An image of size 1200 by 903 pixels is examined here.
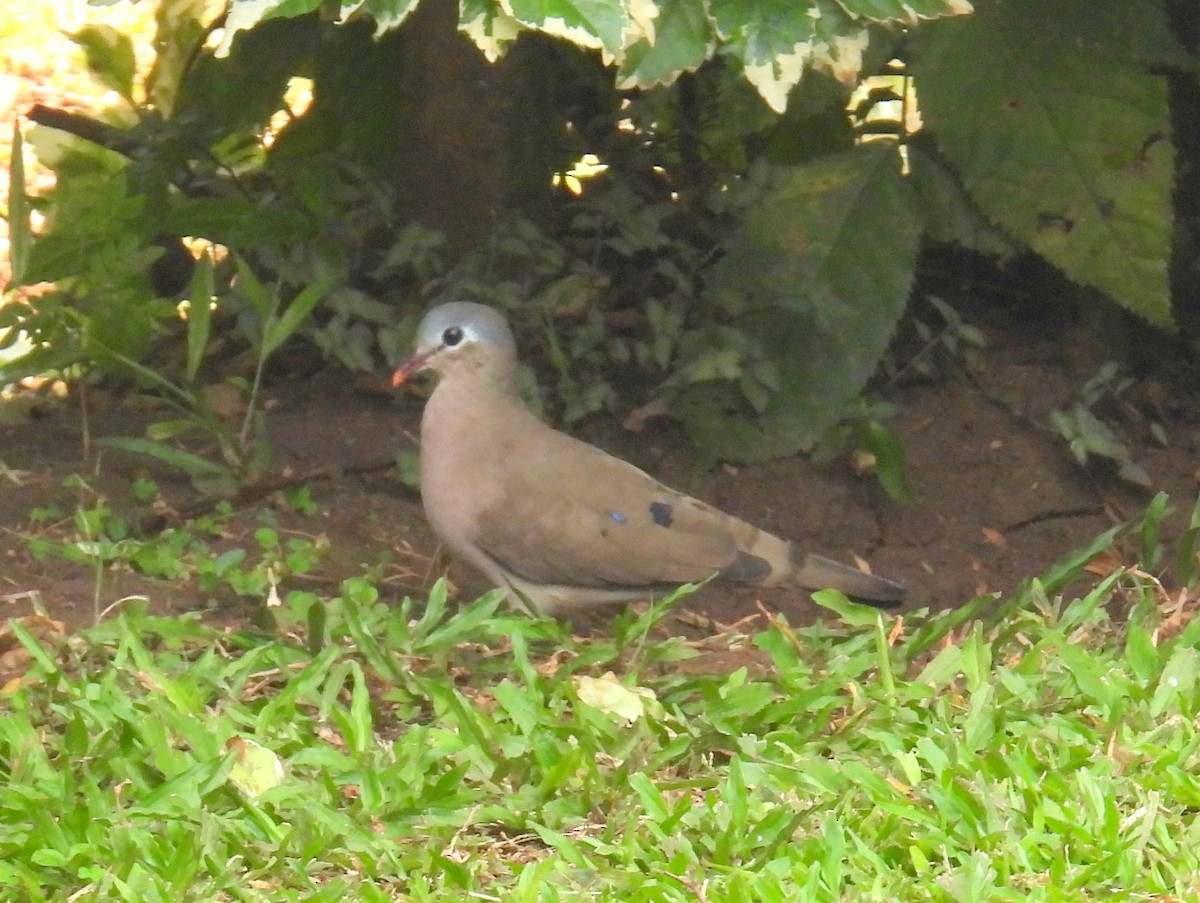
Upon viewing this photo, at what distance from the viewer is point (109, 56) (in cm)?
541

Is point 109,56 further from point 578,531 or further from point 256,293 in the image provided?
point 578,531

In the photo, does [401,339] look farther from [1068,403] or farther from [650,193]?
[1068,403]

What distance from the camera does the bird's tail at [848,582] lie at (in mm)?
4125

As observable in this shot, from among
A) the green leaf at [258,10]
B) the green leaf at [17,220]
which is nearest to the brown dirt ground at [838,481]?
the green leaf at [17,220]

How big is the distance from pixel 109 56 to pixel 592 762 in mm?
3223

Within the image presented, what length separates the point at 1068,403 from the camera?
520 centimetres

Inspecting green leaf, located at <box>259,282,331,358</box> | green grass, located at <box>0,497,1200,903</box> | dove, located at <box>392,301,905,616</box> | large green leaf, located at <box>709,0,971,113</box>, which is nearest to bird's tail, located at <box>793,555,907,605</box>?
dove, located at <box>392,301,905,616</box>

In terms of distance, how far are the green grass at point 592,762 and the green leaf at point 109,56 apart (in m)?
2.35

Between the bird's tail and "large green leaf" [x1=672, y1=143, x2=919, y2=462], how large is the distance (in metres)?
0.68

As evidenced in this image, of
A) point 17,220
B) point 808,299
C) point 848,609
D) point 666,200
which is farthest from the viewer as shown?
point 666,200

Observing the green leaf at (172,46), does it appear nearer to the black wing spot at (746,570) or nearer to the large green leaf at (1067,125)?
the large green leaf at (1067,125)

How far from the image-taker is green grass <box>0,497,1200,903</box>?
2.83 metres

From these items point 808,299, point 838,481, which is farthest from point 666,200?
point 838,481

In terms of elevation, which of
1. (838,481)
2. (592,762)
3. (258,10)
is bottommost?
(838,481)
